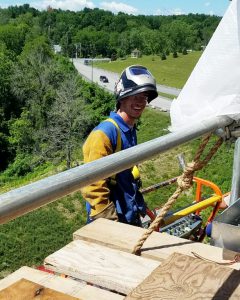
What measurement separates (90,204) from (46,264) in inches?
49.2

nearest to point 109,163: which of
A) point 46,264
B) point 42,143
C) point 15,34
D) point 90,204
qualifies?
point 46,264

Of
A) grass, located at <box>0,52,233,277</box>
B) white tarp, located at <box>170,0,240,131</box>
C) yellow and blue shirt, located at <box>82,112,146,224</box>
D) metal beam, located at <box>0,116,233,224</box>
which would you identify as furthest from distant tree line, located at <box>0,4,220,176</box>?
metal beam, located at <box>0,116,233,224</box>

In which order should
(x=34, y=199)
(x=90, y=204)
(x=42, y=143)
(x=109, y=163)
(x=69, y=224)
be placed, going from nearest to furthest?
1. (x=34, y=199)
2. (x=109, y=163)
3. (x=90, y=204)
4. (x=69, y=224)
5. (x=42, y=143)

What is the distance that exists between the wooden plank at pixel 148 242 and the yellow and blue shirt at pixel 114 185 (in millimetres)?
850

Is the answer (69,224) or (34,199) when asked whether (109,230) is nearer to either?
(34,199)

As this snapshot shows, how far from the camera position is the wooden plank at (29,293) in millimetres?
1673

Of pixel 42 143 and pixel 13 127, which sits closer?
pixel 42 143

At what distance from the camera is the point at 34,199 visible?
133cm

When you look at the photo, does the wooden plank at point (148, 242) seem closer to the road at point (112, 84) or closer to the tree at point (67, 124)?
the road at point (112, 84)

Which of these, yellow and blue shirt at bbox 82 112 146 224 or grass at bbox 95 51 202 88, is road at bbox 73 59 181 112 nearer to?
grass at bbox 95 51 202 88

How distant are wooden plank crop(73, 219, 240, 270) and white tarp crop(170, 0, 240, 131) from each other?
20.1 inches

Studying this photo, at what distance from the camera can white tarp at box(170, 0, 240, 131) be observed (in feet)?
6.89

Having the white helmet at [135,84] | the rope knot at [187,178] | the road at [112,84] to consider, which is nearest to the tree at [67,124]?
the road at [112,84]

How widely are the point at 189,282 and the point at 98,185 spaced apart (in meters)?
1.60
